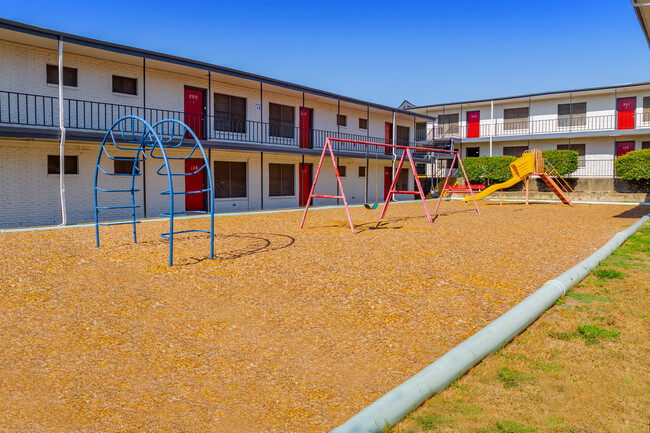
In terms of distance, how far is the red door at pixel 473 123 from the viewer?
36094 mm

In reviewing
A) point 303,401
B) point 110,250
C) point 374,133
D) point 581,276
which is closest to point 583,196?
point 374,133

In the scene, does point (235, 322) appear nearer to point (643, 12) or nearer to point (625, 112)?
point (643, 12)

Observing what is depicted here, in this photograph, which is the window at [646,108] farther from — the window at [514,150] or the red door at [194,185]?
the red door at [194,185]

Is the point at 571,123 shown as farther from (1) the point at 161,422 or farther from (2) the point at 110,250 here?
(1) the point at 161,422

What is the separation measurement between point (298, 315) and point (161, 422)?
2341mm

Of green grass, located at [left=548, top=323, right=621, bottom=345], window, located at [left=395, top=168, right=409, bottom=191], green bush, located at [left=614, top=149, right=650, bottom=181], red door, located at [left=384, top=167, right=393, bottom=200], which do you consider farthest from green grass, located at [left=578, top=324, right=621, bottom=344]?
window, located at [left=395, top=168, right=409, bottom=191]

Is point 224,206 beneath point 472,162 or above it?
beneath

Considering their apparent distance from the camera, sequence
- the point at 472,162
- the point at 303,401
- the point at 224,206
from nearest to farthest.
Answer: the point at 303,401 → the point at 224,206 → the point at 472,162

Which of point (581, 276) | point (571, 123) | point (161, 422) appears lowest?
point (161, 422)

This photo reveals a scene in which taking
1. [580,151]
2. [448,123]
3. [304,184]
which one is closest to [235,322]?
[304,184]

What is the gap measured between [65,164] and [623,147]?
32.4 metres

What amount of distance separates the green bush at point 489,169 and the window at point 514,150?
15.2 feet

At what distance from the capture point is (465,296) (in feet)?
18.9

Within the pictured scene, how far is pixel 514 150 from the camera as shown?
115ft
